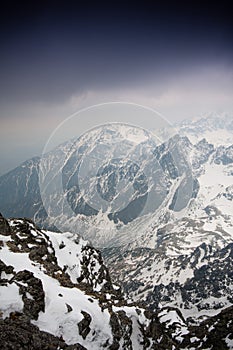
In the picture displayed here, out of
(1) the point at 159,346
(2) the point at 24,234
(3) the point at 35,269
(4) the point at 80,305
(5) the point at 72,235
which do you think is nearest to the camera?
(4) the point at 80,305

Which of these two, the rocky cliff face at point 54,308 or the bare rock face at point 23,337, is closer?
the bare rock face at point 23,337

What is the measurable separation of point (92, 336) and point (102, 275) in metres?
37.7

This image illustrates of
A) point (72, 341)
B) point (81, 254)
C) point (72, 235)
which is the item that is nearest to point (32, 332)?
point (72, 341)

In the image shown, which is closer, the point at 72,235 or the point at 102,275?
the point at 102,275

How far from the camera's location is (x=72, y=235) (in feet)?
244

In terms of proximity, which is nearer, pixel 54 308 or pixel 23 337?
pixel 23 337

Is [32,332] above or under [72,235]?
above

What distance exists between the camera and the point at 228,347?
69812 mm

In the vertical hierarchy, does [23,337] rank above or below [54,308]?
above

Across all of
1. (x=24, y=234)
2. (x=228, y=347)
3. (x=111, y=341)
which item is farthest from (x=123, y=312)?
(x=228, y=347)

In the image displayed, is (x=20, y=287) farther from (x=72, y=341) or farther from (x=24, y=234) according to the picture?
(x=24, y=234)

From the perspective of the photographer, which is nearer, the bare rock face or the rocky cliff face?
the bare rock face

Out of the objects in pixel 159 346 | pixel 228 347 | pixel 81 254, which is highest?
pixel 81 254

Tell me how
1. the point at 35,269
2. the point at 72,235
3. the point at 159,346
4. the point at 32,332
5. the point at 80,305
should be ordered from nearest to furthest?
the point at 32,332
the point at 80,305
the point at 35,269
the point at 159,346
the point at 72,235
